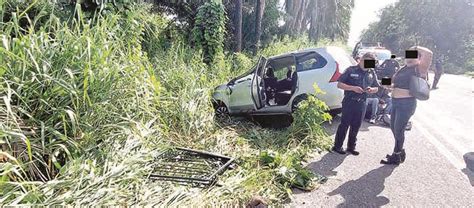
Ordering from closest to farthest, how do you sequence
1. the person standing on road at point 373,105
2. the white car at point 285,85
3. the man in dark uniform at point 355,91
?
the man in dark uniform at point 355,91 < the white car at point 285,85 < the person standing on road at point 373,105

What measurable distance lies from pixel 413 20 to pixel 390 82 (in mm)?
47374

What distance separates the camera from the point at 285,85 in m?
6.82

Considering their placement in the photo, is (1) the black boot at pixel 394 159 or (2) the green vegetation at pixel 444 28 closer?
(1) the black boot at pixel 394 159

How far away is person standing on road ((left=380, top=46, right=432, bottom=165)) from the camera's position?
3.85m

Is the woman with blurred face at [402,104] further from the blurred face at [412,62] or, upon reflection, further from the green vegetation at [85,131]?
the green vegetation at [85,131]

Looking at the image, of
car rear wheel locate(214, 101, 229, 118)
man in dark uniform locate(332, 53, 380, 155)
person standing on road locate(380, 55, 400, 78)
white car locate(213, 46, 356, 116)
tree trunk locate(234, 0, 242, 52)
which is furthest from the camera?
tree trunk locate(234, 0, 242, 52)

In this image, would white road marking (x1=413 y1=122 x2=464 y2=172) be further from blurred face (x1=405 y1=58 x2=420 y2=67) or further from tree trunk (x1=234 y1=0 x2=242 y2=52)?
tree trunk (x1=234 y1=0 x2=242 y2=52)

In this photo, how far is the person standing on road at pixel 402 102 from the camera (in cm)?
385

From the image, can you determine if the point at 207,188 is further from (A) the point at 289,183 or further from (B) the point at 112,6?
(B) the point at 112,6

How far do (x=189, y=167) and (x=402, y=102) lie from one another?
3051mm

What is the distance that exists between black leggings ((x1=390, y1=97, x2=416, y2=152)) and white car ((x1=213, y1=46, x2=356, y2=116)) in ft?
5.17

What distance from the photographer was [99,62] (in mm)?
2574

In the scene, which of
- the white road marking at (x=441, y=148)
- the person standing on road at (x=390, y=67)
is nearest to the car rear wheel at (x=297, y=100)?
the white road marking at (x=441, y=148)

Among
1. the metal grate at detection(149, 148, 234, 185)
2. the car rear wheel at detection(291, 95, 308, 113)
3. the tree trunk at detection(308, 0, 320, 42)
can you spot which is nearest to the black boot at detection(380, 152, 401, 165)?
the car rear wheel at detection(291, 95, 308, 113)
